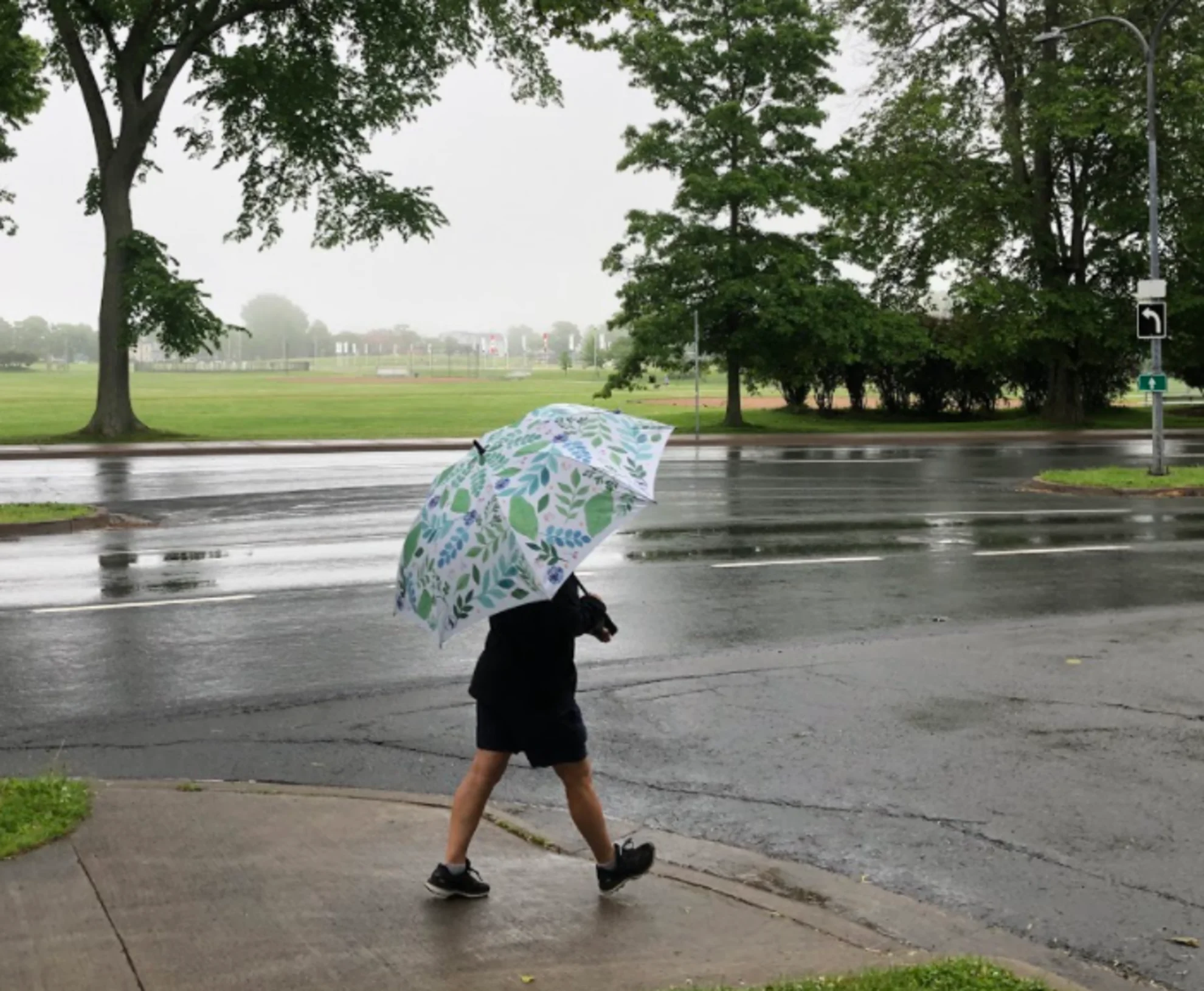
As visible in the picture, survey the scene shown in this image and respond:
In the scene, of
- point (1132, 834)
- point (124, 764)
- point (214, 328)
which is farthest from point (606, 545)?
point (214, 328)

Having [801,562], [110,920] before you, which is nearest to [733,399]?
[801,562]

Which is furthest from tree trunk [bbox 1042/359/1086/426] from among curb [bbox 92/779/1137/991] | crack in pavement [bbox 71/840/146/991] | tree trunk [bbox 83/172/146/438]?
crack in pavement [bbox 71/840/146/991]

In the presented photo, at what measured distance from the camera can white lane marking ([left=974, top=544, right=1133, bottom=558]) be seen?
13.9m

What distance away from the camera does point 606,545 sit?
14.2m

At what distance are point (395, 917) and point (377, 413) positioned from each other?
48449 mm

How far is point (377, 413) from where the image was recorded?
52250mm

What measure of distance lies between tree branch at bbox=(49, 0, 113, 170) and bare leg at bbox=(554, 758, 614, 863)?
120ft

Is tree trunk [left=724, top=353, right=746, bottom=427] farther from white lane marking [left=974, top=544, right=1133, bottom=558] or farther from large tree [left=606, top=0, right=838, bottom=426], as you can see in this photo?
white lane marking [left=974, top=544, right=1133, bottom=558]

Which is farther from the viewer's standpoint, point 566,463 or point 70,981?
point 566,463

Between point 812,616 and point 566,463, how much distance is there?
20.7ft

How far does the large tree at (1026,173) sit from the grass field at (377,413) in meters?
3.97

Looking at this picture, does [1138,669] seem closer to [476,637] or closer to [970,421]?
[476,637]

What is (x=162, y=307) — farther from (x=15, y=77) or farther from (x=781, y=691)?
(x=781, y=691)

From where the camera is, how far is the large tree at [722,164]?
38.4 m
